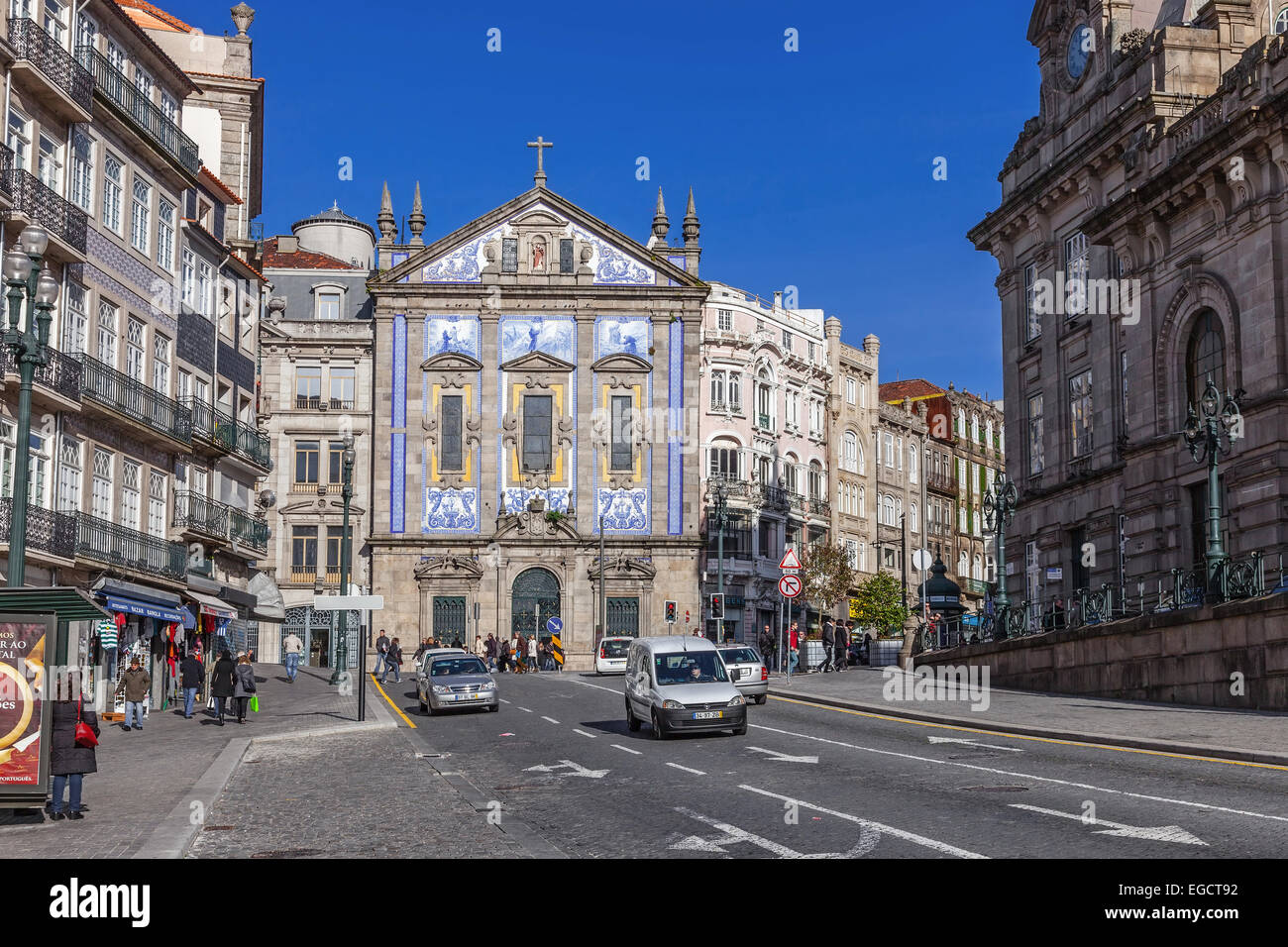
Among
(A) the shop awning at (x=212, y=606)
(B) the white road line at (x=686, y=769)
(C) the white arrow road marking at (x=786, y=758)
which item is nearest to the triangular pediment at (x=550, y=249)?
(A) the shop awning at (x=212, y=606)

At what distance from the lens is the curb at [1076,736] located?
2045 cm

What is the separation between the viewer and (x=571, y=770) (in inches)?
861

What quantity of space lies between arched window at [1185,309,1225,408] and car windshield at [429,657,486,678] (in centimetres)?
1781

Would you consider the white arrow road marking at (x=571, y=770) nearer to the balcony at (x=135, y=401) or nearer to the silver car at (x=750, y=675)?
the silver car at (x=750, y=675)

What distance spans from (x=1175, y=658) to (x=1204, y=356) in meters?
9.60

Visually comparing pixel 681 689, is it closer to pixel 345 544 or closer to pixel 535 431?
pixel 345 544

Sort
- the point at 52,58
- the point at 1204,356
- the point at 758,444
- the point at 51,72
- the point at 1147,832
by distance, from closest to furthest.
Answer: the point at 1147,832 < the point at 51,72 < the point at 52,58 < the point at 1204,356 < the point at 758,444

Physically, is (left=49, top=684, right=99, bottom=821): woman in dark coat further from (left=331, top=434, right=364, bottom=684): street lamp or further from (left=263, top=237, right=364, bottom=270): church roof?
(left=263, top=237, right=364, bottom=270): church roof

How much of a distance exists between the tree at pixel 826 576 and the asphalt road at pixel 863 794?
56.2 meters

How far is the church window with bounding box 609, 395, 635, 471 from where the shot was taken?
7362cm

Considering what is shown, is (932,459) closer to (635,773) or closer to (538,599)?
(538,599)

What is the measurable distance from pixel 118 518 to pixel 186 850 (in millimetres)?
25692

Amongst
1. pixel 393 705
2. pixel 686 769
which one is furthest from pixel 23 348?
pixel 393 705
